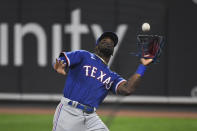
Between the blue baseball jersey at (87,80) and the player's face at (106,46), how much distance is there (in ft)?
0.49

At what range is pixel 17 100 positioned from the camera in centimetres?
1388

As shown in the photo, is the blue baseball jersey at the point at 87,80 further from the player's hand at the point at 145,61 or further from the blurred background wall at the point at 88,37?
the blurred background wall at the point at 88,37

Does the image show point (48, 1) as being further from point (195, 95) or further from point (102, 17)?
point (195, 95)

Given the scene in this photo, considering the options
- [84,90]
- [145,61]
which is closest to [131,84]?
[145,61]

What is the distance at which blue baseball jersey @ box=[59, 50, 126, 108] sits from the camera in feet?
17.5

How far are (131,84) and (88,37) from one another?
8682mm

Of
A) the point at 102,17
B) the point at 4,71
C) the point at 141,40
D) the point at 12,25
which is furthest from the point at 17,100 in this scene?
the point at 141,40

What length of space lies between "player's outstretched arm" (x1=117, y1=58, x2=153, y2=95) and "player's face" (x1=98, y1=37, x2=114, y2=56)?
0.40 m

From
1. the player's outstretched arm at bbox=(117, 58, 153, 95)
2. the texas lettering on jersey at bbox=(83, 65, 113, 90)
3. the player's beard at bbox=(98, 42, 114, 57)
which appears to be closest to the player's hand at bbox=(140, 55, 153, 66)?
the player's outstretched arm at bbox=(117, 58, 153, 95)

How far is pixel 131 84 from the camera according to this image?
199 inches

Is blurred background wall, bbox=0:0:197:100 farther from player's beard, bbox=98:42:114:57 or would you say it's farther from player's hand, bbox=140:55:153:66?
player's hand, bbox=140:55:153:66

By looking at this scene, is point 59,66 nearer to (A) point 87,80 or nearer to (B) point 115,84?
(A) point 87,80

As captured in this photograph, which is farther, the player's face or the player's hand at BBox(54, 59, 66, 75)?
the player's face

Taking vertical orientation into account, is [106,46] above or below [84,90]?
above
